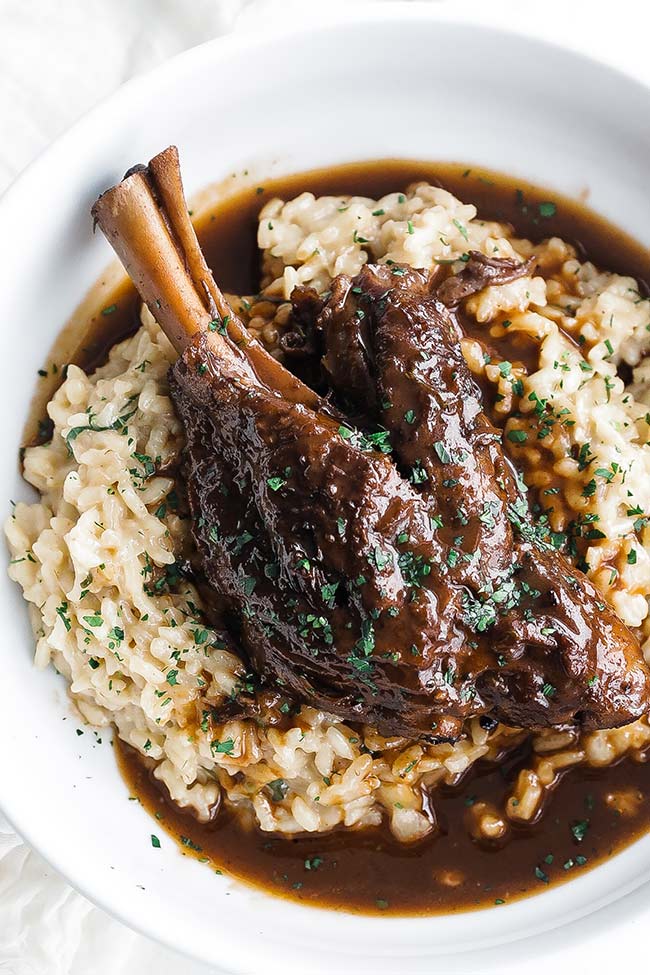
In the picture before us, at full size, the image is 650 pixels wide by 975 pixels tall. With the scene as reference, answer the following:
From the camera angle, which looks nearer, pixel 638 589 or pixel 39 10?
pixel 638 589

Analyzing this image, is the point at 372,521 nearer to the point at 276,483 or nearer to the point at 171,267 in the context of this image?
the point at 276,483

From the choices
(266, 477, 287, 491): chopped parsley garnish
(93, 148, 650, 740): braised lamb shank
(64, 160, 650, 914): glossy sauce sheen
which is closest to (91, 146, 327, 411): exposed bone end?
(93, 148, 650, 740): braised lamb shank

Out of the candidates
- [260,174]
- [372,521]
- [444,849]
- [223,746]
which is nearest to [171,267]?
[260,174]

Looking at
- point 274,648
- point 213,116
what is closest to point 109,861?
point 274,648

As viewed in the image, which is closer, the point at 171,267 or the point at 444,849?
the point at 171,267

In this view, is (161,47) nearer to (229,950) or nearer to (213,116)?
(213,116)

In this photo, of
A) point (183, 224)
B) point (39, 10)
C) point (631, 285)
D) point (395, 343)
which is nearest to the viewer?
point (395, 343)
